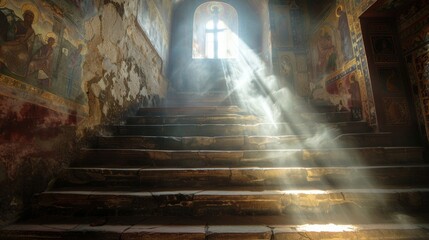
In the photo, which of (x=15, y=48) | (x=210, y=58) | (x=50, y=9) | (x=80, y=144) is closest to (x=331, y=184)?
(x=80, y=144)

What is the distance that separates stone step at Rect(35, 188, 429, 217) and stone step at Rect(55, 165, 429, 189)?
284 millimetres

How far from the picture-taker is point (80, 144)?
2443mm

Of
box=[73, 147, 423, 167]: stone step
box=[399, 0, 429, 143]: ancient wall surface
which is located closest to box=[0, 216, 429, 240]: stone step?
box=[73, 147, 423, 167]: stone step

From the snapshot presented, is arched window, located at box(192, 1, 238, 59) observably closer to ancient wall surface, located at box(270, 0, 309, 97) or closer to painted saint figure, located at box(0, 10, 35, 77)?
ancient wall surface, located at box(270, 0, 309, 97)

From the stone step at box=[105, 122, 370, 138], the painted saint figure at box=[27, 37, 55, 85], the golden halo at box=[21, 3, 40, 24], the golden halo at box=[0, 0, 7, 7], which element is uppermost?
the golden halo at box=[21, 3, 40, 24]

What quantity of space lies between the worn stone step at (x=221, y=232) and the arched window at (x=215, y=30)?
23.2ft

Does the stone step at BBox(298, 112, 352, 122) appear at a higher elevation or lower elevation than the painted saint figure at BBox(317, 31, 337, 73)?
lower

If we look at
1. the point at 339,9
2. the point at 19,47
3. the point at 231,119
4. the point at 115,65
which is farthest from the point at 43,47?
the point at 339,9

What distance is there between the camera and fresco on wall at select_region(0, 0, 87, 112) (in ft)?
5.42

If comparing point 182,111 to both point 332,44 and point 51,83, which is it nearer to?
point 51,83

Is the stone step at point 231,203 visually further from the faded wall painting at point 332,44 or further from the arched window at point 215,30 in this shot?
the arched window at point 215,30

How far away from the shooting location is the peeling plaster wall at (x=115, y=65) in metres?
2.70

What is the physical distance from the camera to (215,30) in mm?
8211

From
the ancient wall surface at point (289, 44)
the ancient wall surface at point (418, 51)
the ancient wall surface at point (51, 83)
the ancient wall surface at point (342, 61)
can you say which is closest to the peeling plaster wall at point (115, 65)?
the ancient wall surface at point (51, 83)
